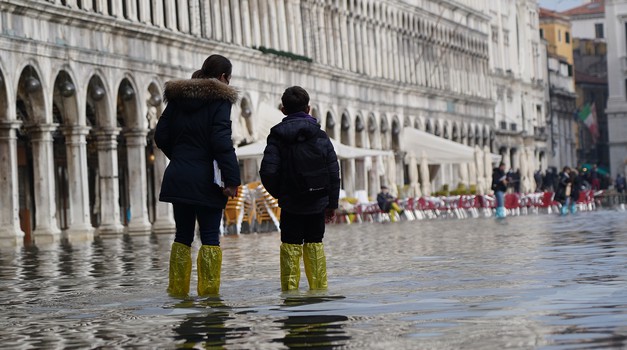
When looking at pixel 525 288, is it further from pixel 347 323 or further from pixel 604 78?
pixel 604 78

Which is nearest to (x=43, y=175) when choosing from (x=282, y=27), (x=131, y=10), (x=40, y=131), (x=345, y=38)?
(x=40, y=131)

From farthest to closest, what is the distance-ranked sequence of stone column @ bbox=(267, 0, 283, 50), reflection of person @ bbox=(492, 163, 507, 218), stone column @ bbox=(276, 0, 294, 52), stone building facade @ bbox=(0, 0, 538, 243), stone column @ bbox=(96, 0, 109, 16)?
stone column @ bbox=(276, 0, 294, 52) → stone column @ bbox=(267, 0, 283, 50) → reflection of person @ bbox=(492, 163, 507, 218) → stone column @ bbox=(96, 0, 109, 16) → stone building facade @ bbox=(0, 0, 538, 243)

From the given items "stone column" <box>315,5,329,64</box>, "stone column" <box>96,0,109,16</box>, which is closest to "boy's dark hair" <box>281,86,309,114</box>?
"stone column" <box>96,0,109,16</box>

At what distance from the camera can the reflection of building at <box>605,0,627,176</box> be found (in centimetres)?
13412

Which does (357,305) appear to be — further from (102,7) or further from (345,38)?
(345,38)

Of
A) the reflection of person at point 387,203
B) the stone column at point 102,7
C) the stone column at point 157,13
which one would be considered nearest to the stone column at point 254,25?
the reflection of person at point 387,203

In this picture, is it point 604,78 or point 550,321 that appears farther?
point 604,78

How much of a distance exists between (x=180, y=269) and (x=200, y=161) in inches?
36.5

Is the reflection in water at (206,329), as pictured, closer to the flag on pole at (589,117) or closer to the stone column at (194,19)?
the stone column at (194,19)

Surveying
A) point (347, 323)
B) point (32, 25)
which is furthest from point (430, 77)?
point (347, 323)

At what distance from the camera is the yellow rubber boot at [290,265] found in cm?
1473

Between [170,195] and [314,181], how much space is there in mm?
1182

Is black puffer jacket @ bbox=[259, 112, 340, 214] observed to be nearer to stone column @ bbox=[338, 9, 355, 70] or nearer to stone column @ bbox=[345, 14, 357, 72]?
stone column @ bbox=[338, 9, 355, 70]

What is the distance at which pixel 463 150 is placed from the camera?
65.1 meters
